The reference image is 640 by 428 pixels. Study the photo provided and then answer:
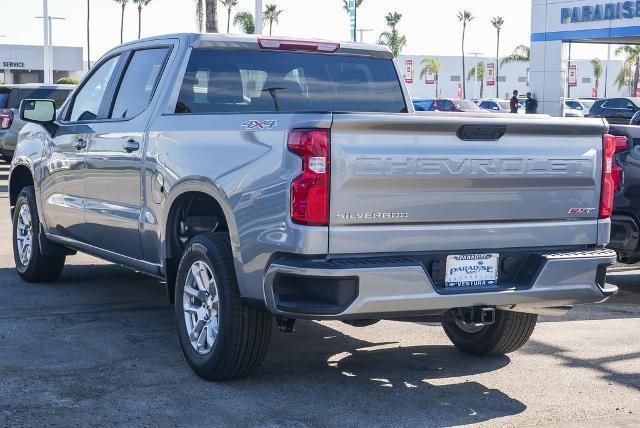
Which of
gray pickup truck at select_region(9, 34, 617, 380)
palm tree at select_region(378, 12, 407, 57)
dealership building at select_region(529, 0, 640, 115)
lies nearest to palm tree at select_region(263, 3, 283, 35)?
palm tree at select_region(378, 12, 407, 57)

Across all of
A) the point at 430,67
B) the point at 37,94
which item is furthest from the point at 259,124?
the point at 430,67

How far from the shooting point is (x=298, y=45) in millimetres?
7309

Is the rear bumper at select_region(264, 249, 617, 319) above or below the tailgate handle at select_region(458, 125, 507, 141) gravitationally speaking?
below

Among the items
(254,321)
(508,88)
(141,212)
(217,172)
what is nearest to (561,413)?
(254,321)

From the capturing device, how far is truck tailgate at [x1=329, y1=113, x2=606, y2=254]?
209 inches

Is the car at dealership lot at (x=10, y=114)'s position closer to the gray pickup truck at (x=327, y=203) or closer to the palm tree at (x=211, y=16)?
the palm tree at (x=211, y=16)

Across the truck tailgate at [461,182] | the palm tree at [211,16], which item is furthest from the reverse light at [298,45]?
the palm tree at [211,16]

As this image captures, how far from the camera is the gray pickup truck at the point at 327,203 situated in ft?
17.5

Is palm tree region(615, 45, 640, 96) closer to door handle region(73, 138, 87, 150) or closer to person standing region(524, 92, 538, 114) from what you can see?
person standing region(524, 92, 538, 114)

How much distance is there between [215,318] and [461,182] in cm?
160

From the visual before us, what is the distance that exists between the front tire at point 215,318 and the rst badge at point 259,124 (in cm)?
68

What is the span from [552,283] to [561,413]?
0.69 metres

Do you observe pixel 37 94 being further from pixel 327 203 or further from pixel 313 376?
pixel 327 203

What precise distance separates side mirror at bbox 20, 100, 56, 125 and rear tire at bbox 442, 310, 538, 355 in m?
3.70
